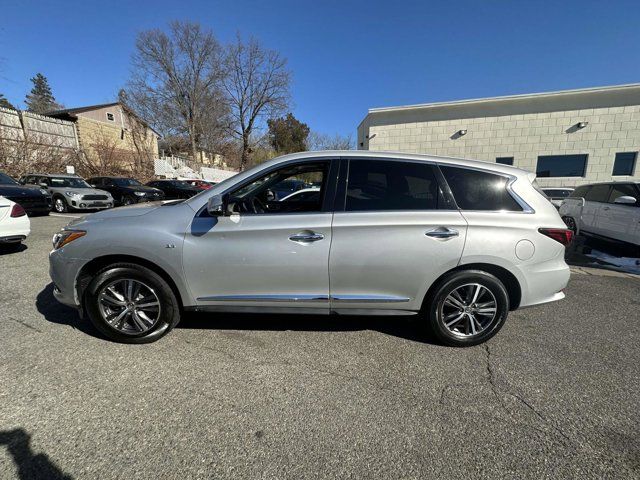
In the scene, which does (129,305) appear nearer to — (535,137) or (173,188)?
(173,188)

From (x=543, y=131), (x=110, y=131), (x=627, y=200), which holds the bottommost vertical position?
(x=627, y=200)

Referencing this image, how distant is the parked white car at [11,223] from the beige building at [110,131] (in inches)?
818

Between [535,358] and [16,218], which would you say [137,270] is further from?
[16,218]

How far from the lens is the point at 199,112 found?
121ft

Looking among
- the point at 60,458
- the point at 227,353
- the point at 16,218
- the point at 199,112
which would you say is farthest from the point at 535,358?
the point at 199,112

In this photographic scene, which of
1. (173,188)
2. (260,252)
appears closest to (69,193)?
(173,188)

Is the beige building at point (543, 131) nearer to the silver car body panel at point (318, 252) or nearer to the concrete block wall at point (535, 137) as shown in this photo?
the concrete block wall at point (535, 137)

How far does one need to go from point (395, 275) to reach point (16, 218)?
21.9 feet

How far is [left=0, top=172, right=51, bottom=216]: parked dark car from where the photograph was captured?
832 centimetres

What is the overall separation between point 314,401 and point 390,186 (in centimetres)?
191

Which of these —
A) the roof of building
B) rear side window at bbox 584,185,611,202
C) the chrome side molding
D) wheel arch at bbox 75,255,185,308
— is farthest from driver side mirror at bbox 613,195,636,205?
the roof of building

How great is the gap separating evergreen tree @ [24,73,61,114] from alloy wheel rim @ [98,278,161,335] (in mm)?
80331

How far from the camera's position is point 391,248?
2646 millimetres

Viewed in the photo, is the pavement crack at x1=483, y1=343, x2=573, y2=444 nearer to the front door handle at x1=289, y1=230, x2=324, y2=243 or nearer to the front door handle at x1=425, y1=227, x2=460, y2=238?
the front door handle at x1=425, y1=227, x2=460, y2=238
